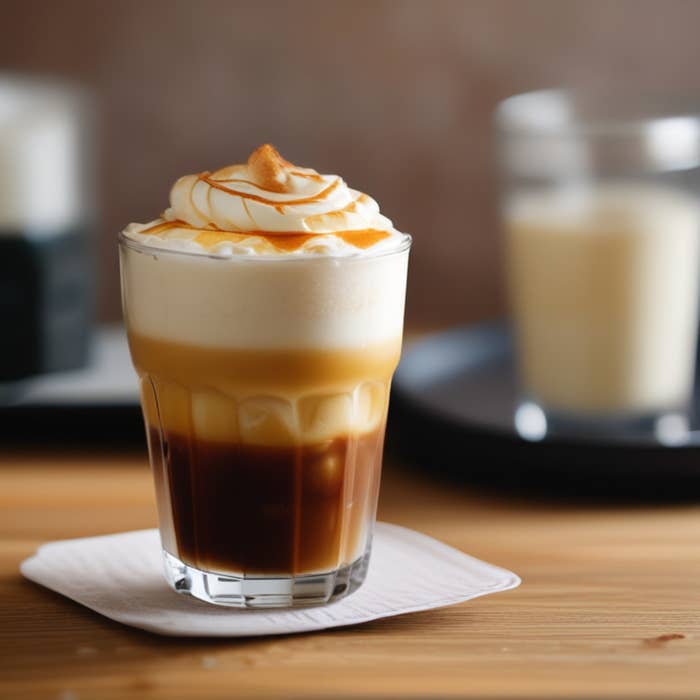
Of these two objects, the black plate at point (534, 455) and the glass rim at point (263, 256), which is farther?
the black plate at point (534, 455)

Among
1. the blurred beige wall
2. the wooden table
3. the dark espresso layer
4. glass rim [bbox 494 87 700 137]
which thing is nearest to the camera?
the wooden table

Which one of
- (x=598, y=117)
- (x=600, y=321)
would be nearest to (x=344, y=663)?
(x=600, y=321)

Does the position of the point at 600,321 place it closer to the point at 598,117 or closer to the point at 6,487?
the point at 598,117

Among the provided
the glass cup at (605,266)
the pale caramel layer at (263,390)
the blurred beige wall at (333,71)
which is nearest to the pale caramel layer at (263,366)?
the pale caramel layer at (263,390)

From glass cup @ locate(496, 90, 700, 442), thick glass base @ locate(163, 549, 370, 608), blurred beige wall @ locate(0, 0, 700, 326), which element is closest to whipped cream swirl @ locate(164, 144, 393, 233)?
thick glass base @ locate(163, 549, 370, 608)

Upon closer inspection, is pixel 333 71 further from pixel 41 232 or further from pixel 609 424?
pixel 609 424

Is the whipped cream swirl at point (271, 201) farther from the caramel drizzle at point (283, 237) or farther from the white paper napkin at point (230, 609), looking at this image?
the white paper napkin at point (230, 609)

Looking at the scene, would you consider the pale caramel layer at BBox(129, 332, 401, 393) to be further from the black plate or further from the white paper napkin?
the black plate
